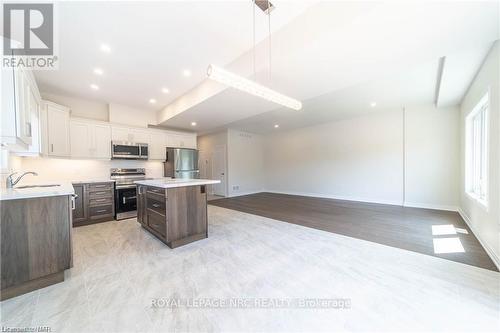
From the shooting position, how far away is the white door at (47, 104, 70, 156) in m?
3.79

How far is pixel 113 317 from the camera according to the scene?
1498mm

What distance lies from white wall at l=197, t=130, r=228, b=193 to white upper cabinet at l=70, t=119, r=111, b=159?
13.0 ft

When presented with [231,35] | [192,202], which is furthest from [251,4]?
[192,202]

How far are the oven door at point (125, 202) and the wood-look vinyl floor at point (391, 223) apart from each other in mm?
2692

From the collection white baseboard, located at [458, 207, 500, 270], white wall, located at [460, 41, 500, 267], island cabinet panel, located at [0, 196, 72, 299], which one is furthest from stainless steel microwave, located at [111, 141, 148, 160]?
white baseboard, located at [458, 207, 500, 270]

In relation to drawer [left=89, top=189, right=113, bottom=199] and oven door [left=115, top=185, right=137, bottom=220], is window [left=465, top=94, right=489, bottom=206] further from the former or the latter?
drawer [left=89, top=189, right=113, bottom=199]

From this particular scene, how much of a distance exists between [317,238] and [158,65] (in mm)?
4103

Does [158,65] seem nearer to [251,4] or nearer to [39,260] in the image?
[251,4]

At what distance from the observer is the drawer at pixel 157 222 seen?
9.34ft

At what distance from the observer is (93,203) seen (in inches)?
161

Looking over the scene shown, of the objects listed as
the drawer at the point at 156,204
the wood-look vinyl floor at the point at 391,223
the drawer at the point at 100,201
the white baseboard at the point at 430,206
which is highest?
the drawer at the point at 156,204

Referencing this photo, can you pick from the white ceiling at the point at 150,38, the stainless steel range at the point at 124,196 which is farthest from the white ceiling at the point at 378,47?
the stainless steel range at the point at 124,196

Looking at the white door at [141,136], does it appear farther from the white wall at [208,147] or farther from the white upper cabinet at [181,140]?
the white wall at [208,147]

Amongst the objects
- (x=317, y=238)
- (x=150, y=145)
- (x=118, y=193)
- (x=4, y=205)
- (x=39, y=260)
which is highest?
(x=150, y=145)
